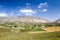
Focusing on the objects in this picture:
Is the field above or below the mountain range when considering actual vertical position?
below

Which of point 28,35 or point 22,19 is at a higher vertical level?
point 22,19

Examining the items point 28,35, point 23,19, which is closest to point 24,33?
point 28,35

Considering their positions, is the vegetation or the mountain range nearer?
the vegetation

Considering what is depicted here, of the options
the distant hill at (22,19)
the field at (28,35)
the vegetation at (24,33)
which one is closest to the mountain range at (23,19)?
the distant hill at (22,19)

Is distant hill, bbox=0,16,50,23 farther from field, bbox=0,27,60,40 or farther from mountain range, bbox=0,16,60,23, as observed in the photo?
field, bbox=0,27,60,40

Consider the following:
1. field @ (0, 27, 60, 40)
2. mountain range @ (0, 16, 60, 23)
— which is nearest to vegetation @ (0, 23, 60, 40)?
field @ (0, 27, 60, 40)

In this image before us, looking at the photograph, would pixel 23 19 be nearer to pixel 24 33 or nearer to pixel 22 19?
pixel 22 19

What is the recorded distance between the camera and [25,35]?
15.0ft

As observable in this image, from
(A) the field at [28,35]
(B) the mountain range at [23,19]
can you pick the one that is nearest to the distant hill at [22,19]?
(B) the mountain range at [23,19]

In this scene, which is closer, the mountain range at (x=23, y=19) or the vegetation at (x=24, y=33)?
the vegetation at (x=24, y=33)

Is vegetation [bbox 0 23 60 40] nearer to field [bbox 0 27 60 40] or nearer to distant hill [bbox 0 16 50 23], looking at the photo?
field [bbox 0 27 60 40]

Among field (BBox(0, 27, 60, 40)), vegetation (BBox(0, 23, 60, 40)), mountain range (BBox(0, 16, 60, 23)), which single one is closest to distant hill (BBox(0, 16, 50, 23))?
mountain range (BBox(0, 16, 60, 23))

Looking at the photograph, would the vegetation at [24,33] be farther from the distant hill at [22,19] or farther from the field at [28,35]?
the distant hill at [22,19]

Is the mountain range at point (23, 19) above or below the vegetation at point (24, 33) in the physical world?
above
